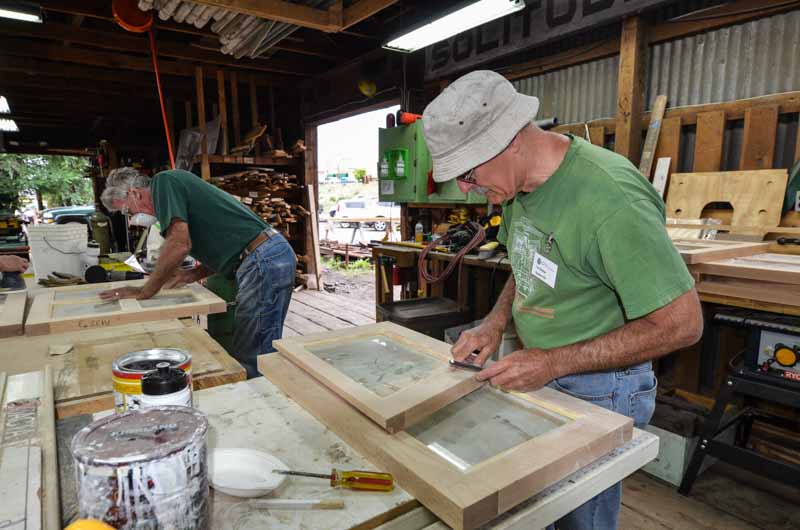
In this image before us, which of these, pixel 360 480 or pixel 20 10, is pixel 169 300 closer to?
pixel 360 480

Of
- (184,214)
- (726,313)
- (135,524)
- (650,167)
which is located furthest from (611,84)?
(135,524)

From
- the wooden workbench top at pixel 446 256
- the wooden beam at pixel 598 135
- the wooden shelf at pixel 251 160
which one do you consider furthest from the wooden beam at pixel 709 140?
the wooden shelf at pixel 251 160

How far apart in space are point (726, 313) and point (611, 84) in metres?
1.83

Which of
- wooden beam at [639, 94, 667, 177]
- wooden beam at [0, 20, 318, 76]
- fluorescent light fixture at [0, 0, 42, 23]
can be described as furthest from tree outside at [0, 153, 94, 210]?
wooden beam at [639, 94, 667, 177]

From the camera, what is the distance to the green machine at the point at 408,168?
163 inches

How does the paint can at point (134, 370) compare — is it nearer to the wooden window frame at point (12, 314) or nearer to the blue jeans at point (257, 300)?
the wooden window frame at point (12, 314)

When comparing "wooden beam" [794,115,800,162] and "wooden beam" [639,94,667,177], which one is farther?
"wooden beam" [639,94,667,177]

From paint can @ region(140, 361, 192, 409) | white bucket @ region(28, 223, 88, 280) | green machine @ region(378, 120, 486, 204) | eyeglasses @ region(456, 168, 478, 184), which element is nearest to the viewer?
paint can @ region(140, 361, 192, 409)

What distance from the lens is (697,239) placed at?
97.2 inches

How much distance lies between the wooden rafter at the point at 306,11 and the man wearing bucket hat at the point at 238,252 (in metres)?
1.01

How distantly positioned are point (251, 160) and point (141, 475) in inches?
248

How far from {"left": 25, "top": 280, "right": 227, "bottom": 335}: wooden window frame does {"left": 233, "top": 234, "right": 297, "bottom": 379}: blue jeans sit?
0.33 m

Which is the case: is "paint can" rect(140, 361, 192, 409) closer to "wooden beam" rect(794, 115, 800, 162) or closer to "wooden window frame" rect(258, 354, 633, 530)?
"wooden window frame" rect(258, 354, 633, 530)

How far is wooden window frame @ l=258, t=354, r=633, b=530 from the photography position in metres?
0.70
